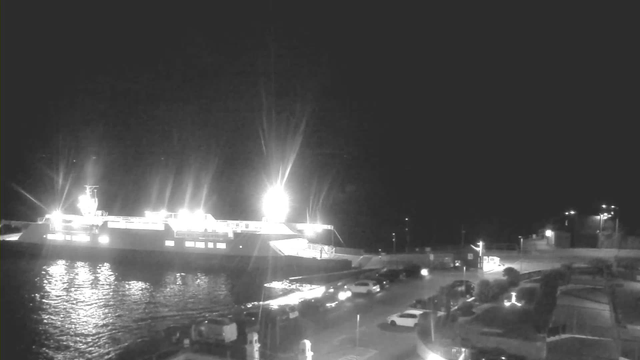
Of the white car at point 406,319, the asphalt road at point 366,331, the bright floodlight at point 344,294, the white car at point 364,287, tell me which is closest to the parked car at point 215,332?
the asphalt road at point 366,331

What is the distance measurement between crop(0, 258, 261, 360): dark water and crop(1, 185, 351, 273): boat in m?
1.07

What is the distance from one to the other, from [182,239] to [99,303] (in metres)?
7.51

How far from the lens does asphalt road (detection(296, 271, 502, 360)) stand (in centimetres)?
649

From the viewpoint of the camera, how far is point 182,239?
70.3 ft

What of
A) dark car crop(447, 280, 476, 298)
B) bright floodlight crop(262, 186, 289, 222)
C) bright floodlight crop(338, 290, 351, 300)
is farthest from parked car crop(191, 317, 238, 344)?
bright floodlight crop(262, 186, 289, 222)

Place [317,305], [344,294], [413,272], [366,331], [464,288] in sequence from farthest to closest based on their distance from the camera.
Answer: [413,272]
[344,294]
[464,288]
[317,305]
[366,331]

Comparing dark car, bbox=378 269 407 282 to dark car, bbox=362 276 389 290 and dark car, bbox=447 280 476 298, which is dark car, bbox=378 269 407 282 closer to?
dark car, bbox=362 276 389 290

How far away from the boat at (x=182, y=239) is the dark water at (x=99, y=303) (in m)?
1.07

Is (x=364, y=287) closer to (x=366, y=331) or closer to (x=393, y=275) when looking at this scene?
(x=393, y=275)

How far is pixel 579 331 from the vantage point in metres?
7.16

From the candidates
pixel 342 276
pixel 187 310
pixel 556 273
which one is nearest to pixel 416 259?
pixel 342 276

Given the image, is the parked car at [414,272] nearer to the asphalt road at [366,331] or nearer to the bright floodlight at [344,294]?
the asphalt road at [366,331]

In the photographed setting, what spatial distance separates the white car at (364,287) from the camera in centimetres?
1100

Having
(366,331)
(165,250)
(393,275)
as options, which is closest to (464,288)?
(393,275)
